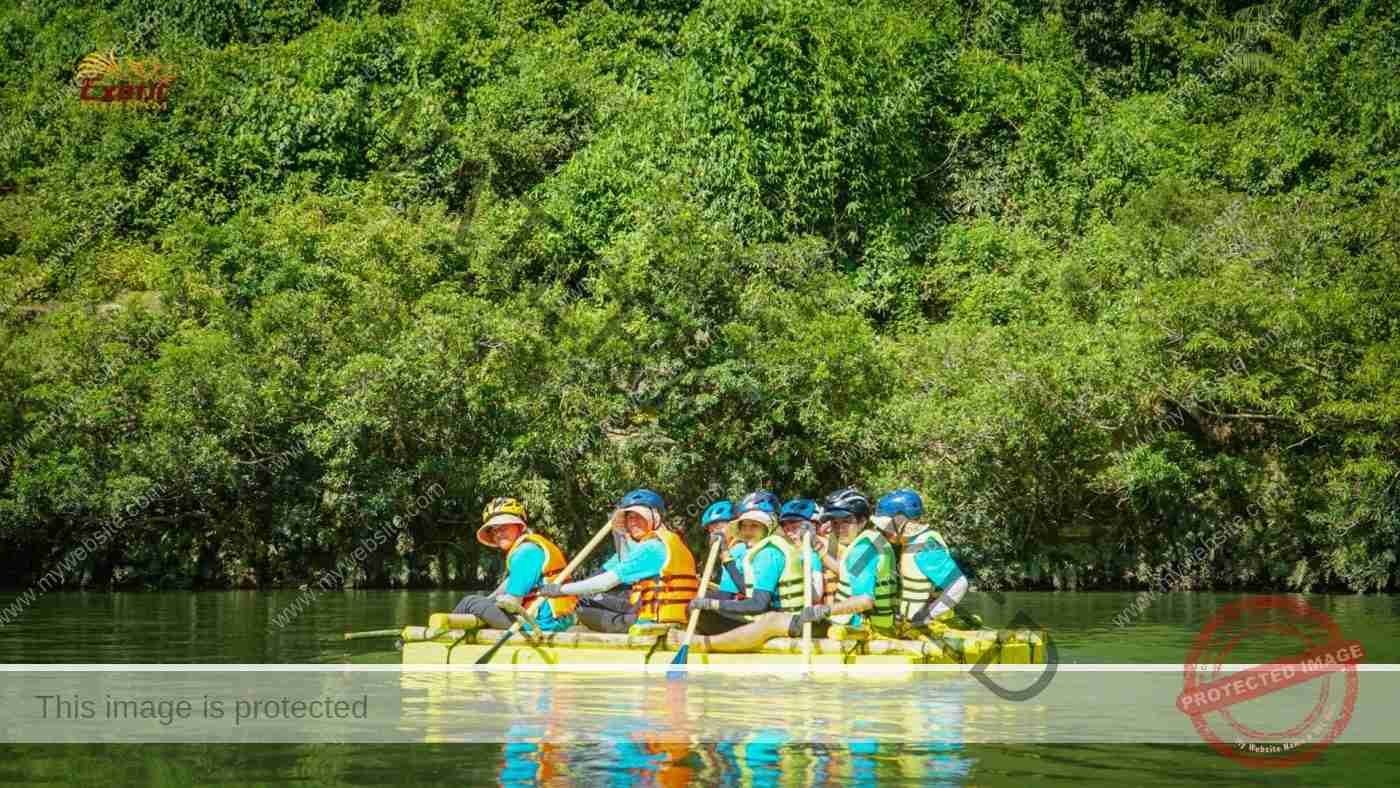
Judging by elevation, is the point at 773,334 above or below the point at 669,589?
above

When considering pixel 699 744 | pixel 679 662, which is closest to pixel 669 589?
pixel 679 662

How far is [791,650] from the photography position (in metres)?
15.1

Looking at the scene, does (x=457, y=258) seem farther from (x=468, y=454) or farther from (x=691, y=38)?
(x=691, y=38)

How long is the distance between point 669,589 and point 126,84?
107 feet

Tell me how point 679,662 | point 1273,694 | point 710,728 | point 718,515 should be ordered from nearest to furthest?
point 710,728, point 1273,694, point 679,662, point 718,515

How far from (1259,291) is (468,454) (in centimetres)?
1382

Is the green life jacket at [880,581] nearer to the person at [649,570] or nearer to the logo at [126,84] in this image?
the person at [649,570]

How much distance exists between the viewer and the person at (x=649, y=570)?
619 inches

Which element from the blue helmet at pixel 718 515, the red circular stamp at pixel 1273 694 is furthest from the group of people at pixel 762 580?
the red circular stamp at pixel 1273 694

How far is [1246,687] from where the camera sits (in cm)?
1395

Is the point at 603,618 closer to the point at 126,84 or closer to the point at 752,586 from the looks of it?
the point at 752,586

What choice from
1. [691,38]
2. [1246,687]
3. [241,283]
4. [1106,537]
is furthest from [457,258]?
[1246,687]

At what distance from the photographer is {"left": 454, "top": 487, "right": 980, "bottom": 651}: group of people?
50.8 ft

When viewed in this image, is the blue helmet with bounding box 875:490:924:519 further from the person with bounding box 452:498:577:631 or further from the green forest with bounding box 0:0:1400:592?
the green forest with bounding box 0:0:1400:592
